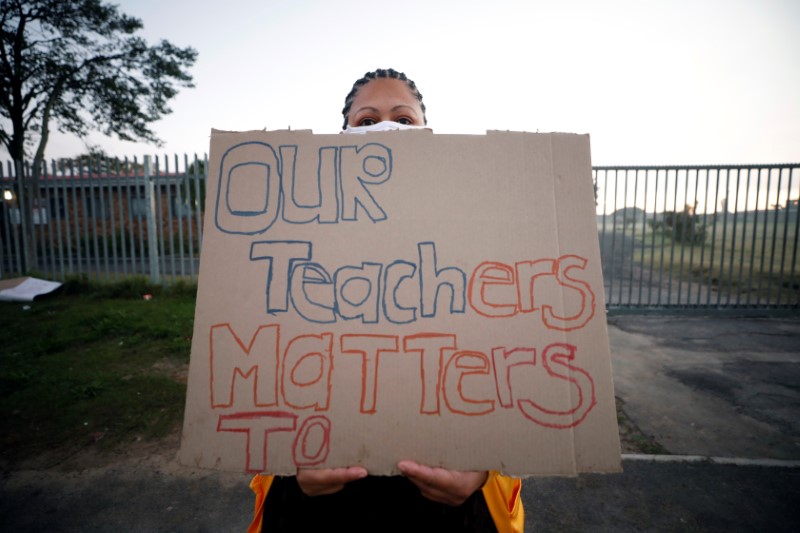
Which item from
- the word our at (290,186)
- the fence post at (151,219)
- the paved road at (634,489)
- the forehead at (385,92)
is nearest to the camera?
the word our at (290,186)

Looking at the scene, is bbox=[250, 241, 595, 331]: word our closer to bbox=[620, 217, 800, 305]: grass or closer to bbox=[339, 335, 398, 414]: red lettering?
bbox=[339, 335, 398, 414]: red lettering

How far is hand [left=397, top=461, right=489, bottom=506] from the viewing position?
3.19 feet

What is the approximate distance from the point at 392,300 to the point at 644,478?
2460mm

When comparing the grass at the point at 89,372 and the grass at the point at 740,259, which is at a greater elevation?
the grass at the point at 740,259

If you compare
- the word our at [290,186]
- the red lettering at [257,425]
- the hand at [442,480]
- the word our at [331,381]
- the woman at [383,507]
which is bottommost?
the woman at [383,507]

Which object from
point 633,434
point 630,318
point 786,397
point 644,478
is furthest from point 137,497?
point 630,318

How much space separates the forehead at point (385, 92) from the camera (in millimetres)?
1485

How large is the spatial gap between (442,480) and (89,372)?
4.39 meters

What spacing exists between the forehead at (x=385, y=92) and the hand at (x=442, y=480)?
123 centimetres

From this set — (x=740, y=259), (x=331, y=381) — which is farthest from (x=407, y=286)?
(x=740, y=259)

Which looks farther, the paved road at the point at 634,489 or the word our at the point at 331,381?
the paved road at the point at 634,489

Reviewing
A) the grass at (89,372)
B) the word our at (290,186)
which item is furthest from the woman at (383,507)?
the grass at (89,372)

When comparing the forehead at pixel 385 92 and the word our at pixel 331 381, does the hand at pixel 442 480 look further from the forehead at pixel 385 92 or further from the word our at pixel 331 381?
the forehead at pixel 385 92

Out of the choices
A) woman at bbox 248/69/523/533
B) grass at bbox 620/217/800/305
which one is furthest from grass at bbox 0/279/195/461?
grass at bbox 620/217/800/305
